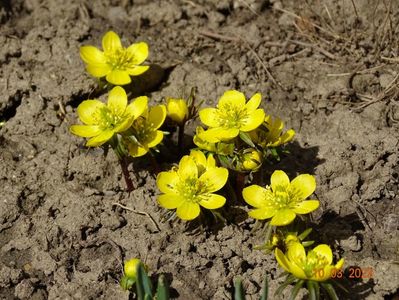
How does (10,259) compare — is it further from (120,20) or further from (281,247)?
(120,20)

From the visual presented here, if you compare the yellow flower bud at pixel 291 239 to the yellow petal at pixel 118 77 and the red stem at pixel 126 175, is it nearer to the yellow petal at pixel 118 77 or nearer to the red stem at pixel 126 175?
the red stem at pixel 126 175

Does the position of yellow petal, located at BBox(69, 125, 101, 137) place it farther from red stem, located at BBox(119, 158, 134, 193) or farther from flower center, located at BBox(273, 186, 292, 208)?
flower center, located at BBox(273, 186, 292, 208)

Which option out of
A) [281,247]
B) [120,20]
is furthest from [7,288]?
[120,20]

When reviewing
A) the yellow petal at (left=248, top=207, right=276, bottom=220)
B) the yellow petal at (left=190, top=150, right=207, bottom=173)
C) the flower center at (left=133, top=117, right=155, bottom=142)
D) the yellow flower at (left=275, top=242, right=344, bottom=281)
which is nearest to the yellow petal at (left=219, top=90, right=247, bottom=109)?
the yellow petal at (left=190, top=150, right=207, bottom=173)

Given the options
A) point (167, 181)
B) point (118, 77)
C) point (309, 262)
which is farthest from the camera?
point (118, 77)

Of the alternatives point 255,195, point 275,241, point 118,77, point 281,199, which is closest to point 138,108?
point 118,77
